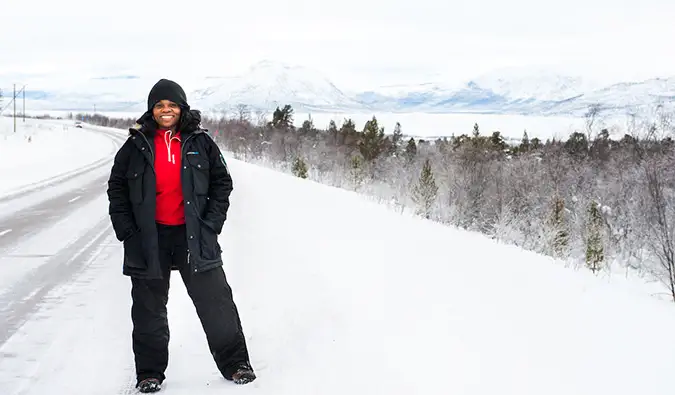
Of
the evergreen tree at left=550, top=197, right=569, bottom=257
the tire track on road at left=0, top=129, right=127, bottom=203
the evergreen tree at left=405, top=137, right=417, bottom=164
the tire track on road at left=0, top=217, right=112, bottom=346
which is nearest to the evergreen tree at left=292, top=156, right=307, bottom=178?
the tire track on road at left=0, top=129, right=127, bottom=203

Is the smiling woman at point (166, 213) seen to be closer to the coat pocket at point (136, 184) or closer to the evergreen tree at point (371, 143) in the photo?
the coat pocket at point (136, 184)

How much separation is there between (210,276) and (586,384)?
2.27 meters

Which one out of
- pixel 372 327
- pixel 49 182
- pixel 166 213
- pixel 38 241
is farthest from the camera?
pixel 49 182

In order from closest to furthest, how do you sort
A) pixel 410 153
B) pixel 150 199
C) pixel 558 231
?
pixel 150 199 → pixel 558 231 → pixel 410 153

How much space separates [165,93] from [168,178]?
19.6 inches

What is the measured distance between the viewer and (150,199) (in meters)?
3.50

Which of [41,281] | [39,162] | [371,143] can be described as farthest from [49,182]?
[371,143]

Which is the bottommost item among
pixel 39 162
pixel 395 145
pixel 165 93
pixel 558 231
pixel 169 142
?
pixel 558 231

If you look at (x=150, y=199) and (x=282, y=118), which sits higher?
(x=282, y=118)

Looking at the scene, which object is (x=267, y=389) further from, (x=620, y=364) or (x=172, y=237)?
(x=620, y=364)

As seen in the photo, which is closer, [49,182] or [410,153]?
[49,182]

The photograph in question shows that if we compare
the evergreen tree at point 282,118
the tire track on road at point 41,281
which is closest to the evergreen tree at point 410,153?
the evergreen tree at point 282,118

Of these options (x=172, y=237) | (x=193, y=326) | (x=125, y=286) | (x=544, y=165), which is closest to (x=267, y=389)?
(x=172, y=237)

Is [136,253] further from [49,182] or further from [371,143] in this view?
[371,143]
